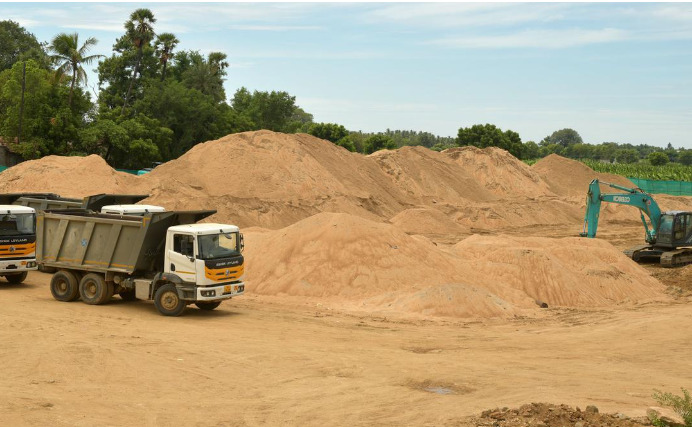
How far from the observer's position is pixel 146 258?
21281mm

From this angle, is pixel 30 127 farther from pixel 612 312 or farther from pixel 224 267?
pixel 612 312

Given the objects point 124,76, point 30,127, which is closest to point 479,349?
point 30,127

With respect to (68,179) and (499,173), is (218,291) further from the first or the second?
(499,173)

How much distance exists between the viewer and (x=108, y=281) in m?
21.8

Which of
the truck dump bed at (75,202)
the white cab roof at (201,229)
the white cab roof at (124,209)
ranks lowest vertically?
the white cab roof at (201,229)

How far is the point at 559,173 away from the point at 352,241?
5947 centimetres

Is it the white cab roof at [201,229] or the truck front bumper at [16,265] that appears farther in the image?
the truck front bumper at [16,265]

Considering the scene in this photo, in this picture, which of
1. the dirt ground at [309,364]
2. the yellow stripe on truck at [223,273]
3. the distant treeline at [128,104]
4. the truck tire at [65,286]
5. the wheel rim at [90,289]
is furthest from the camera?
the distant treeline at [128,104]

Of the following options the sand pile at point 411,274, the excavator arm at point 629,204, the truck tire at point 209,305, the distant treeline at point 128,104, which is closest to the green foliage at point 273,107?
the distant treeline at point 128,104

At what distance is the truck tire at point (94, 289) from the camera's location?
21.9m

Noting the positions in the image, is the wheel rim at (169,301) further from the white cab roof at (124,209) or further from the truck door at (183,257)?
the white cab roof at (124,209)

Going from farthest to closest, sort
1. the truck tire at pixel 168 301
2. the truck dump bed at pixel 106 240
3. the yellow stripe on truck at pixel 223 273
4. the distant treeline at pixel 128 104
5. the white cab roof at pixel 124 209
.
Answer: the distant treeline at pixel 128 104 → the white cab roof at pixel 124 209 → the truck dump bed at pixel 106 240 → the truck tire at pixel 168 301 → the yellow stripe on truck at pixel 223 273

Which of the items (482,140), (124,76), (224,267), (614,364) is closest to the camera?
(614,364)

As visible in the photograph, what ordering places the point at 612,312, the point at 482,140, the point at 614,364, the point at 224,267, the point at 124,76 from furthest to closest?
the point at 482,140 → the point at 124,76 → the point at 612,312 → the point at 224,267 → the point at 614,364
